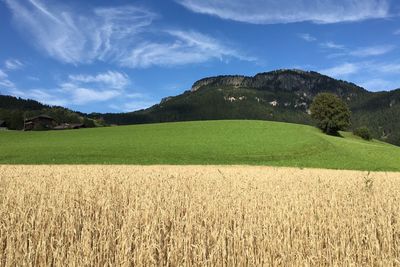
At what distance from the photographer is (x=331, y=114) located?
88.4m

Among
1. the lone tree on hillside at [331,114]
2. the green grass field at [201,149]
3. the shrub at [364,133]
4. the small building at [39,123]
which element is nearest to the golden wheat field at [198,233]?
the green grass field at [201,149]

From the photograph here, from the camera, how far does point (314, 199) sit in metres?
11.7

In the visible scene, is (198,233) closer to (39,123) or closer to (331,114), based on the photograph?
(331,114)

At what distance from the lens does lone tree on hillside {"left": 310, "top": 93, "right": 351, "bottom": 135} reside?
88000mm

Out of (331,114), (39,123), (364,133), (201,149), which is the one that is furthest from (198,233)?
(39,123)

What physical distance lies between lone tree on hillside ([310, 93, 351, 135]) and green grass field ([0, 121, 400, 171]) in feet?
51.5

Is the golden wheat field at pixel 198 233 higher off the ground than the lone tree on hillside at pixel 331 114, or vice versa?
the lone tree on hillside at pixel 331 114

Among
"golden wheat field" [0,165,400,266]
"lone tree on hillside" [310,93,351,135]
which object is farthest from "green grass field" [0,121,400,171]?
"golden wheat field" [0,165,400,266]

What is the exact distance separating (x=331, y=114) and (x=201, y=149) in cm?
4226

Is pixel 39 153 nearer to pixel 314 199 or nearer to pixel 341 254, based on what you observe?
pixel 314 199

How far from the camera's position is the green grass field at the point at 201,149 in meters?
51.4

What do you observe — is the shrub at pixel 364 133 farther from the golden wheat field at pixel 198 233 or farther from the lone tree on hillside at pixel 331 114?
the golden wheat field at pixel 198 233

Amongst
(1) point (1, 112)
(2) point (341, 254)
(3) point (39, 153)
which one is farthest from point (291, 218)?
(1) point (1, 112)

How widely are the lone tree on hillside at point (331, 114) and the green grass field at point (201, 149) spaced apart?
15.7 meters
